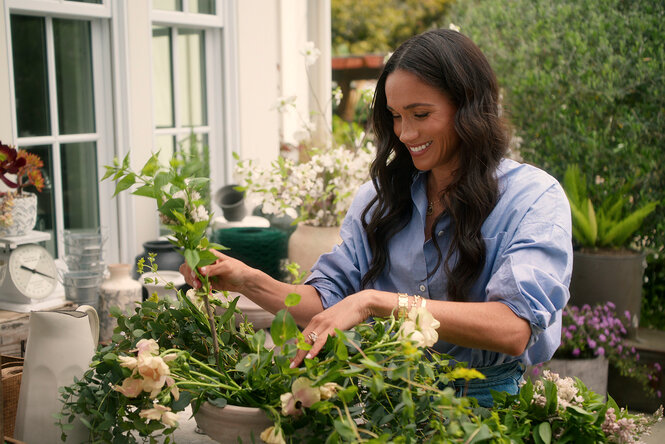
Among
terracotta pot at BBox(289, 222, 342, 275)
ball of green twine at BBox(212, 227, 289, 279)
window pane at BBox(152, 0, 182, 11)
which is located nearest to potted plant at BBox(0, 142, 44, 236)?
ball of green twine at BBox(212, 227, 289, 279)

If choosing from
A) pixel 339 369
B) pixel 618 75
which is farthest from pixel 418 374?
pixel 618 75

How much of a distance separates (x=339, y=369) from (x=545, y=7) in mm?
4823

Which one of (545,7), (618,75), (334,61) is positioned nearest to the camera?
(618,75)

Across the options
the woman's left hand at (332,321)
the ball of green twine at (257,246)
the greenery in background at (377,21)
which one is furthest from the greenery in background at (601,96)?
the greenery in background at (377,21)

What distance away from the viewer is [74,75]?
3.42m

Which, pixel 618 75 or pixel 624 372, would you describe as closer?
pixel 624 372

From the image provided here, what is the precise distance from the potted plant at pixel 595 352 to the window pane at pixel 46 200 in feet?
8.01

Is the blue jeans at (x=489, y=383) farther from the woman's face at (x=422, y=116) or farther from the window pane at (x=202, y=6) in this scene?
the window pane at (x=202, y=6)

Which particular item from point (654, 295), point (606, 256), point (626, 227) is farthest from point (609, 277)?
point (654, 295)

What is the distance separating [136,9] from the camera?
3553mm

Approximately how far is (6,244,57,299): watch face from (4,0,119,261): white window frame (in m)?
0.50

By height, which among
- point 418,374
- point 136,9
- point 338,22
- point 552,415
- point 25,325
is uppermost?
point 338,22

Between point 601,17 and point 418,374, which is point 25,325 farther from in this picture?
point 601,17

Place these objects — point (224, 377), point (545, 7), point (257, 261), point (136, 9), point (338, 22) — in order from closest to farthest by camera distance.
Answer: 1. point (224, 377)
2. point (257, 261)
3. point (136, 9)
4. point (545, 7)
5. point (338, 22)
